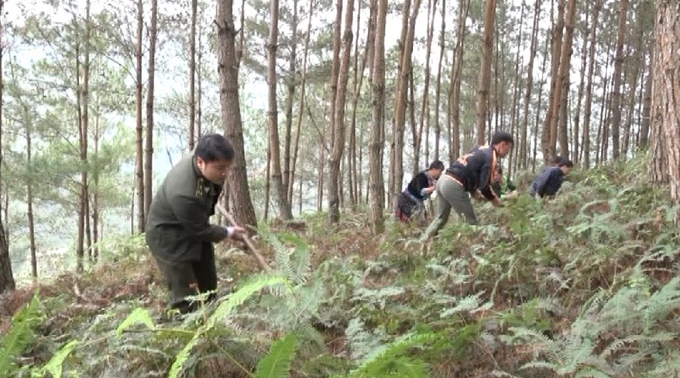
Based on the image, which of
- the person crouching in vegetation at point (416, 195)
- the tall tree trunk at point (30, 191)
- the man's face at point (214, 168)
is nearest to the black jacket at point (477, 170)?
the person crouching in vegetation at point (416, 195)

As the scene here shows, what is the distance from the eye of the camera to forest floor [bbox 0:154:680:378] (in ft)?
9.41

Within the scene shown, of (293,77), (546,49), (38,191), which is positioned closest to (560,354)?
(293,77)

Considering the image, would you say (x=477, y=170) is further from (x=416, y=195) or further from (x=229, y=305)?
(x=229, y=305)

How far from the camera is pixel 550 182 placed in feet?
31.1

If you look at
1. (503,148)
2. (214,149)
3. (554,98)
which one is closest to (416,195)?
(503,148)

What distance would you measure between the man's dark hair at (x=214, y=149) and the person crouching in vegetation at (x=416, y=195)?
19.6 feet

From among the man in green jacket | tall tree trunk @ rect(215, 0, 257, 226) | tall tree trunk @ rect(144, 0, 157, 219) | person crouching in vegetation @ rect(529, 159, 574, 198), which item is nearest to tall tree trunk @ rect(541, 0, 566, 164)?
person crouching in vegetation @ rect(529, 159, 574, 198)

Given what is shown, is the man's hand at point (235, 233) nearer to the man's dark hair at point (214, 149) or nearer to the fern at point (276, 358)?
the man's dark hair at point (214, 149)

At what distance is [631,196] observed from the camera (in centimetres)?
596

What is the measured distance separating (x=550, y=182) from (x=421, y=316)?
6.60m

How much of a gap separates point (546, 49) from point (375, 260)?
2564 cm

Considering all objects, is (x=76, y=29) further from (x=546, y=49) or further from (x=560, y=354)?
(x=546, y=49)

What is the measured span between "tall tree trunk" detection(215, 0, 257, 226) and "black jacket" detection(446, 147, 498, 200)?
3.04 meters

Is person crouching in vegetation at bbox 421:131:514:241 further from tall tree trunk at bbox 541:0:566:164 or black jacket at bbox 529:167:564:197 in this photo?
tall tree trunk at bbox 541:0:566:164
